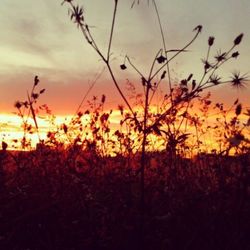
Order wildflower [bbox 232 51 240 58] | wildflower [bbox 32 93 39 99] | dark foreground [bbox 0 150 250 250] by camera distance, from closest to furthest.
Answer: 1. dark foreground [bbox 0 150 250 250]
2. wildflower [bbox 232 51 240 58]
3. wildflower [bbox 32 93 39 99]

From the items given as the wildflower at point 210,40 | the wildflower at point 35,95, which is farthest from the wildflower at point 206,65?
the wildflower at point 35,95

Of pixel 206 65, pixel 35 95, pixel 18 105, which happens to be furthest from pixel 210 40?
pixel 18 105

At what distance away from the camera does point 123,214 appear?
14.5ft

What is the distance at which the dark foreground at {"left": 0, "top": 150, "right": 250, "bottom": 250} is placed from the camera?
12.7 ft

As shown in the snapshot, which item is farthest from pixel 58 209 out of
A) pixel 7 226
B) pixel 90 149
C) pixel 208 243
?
pixel 90 149

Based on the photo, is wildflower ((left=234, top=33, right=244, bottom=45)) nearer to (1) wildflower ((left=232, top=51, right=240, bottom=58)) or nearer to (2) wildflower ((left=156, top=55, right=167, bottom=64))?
(1) wildflower ((left=232, top=51, right=240, bottom=58))

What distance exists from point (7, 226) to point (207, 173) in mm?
3051

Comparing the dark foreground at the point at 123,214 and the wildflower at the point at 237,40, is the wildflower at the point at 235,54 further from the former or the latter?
the dark foreground at the point at 123,214

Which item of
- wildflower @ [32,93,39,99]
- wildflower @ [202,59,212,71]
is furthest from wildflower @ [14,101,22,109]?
wildflower @ [202,59,212,71]

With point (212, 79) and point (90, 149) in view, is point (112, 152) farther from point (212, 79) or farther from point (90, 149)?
point (212, 79)

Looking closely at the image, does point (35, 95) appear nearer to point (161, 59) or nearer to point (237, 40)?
point (161, 59)

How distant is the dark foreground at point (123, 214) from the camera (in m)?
3.86

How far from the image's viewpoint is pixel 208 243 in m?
3.79

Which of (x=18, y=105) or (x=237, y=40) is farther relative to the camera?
(x=18, y=105)
